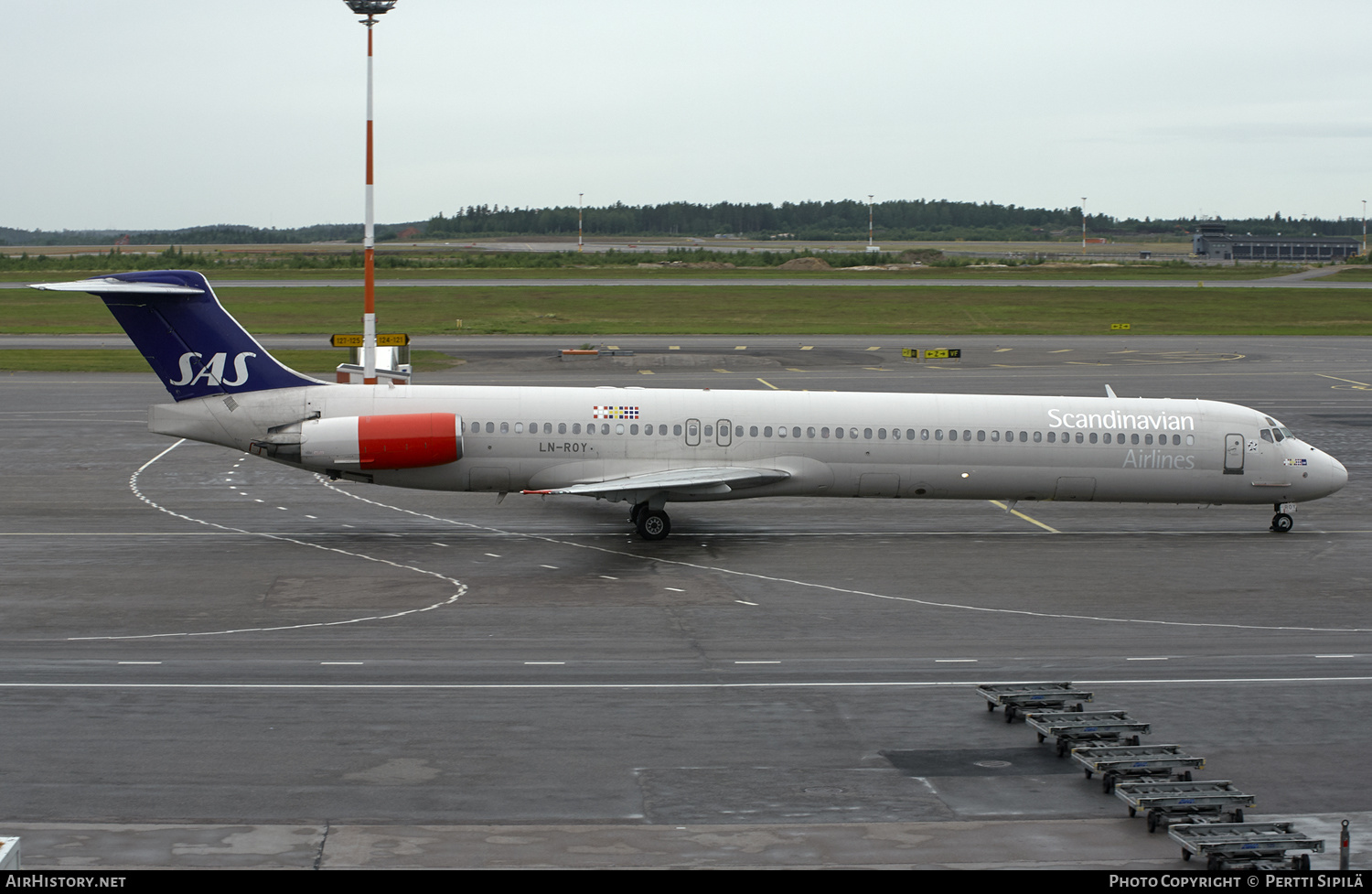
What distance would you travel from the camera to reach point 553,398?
30672 mm

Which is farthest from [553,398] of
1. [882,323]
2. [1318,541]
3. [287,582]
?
[882,323]

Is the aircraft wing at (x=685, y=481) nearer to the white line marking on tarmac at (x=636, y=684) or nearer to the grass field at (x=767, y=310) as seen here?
the white line marking on tarmac at (x=636, y=684)

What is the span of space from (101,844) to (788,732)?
8759 mm

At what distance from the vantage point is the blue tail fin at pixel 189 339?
97.0 ft

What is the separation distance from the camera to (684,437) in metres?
30.6

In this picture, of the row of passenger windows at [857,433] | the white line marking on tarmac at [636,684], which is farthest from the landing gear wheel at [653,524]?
the white line marking on tarmac at [636,684]

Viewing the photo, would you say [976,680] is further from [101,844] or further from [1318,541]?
[1318,541]

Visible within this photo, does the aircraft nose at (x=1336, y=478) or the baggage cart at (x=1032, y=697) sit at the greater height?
the aircraft nose at (x=1336, y=478)

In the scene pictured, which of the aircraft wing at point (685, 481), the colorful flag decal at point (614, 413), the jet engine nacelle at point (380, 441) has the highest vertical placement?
the colorful flag decal at point (614, 413)

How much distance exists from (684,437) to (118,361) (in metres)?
44.3

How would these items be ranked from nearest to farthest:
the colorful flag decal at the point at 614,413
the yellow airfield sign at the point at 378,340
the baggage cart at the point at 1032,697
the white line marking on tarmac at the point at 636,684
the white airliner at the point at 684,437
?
the baggage cart at the point at 1032,697 → the white line marking on tarmac at the point at 636,684 → the white airliner at the point at 684,437 → the colorful flag decal at the point at 614,413 → the yellow airfield sign at the point at 378,340

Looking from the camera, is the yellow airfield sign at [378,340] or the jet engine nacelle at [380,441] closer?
the jet engine nacelle at [380,441]

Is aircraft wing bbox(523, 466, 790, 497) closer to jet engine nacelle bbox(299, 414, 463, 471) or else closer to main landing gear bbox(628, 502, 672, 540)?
main landing gear bbox(628, 502, 672, 540)

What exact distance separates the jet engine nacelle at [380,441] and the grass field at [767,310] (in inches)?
1973
